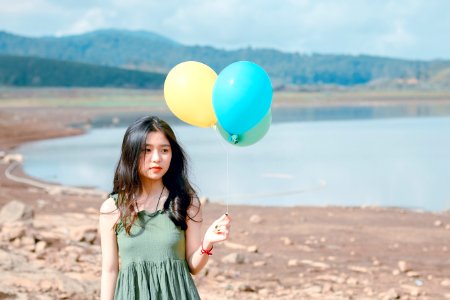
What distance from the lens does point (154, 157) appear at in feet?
11.4

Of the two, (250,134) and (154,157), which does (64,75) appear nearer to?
(250,134)

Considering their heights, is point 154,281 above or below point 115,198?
below

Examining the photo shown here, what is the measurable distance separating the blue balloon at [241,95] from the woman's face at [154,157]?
20.1 inches

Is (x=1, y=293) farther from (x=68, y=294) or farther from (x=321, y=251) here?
(x=321, y=251)

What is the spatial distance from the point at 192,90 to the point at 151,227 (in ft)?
3.31

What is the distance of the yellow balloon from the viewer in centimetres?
423

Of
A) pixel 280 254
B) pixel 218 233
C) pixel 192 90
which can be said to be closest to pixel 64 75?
pixel 280 254

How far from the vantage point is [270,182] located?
21.2 meters

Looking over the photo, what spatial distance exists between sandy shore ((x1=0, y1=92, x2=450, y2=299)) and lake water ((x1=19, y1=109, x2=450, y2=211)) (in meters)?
1.81

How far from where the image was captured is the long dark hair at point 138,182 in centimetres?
345

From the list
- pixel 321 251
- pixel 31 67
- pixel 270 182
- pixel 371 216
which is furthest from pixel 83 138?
pixel 31 67

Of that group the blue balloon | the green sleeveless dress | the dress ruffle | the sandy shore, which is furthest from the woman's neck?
the sandy shore

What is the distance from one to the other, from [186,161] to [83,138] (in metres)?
37.0

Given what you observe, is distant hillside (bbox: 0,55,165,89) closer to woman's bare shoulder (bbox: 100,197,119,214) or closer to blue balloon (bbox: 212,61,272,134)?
blue balloon (bbox: 212,61,272,134)
